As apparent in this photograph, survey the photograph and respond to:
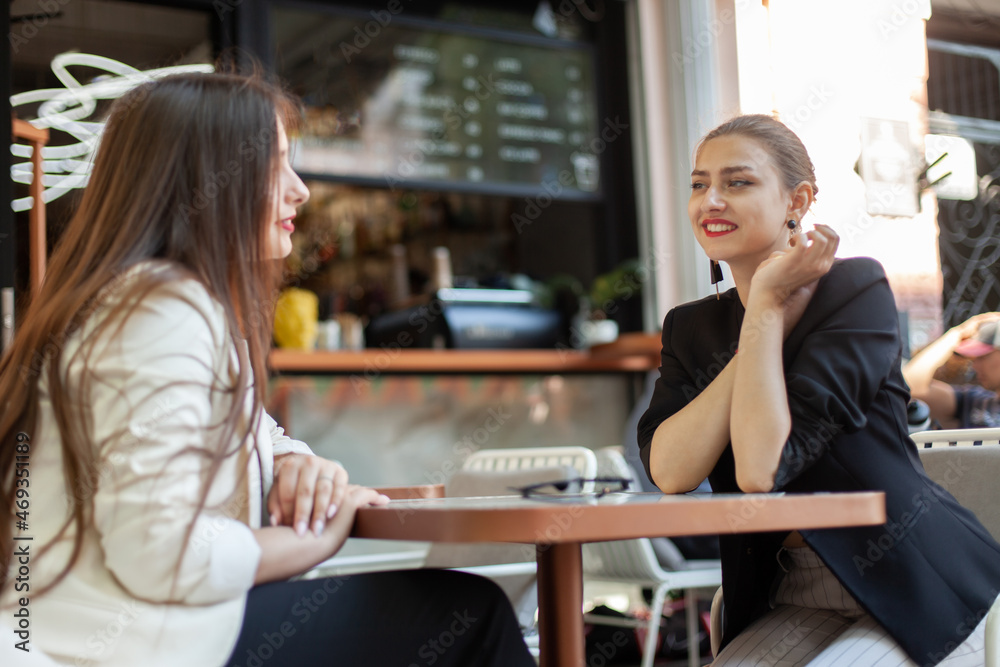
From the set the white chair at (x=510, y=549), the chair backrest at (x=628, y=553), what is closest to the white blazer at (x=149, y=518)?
the white chair at (x=510, y=549)

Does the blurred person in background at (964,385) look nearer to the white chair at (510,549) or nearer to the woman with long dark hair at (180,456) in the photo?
the white chair at (510,549)

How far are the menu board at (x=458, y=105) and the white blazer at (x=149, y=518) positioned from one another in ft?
12.0

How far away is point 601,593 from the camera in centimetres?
411

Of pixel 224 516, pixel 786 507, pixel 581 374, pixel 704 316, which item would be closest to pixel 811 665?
pixel 786 507

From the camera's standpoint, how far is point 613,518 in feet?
2.84

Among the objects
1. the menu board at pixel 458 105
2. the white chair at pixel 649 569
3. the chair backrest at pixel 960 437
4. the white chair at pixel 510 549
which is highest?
the menu board at pixel 458 105

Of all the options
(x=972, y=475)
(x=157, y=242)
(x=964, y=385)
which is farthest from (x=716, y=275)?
(x=964, y=385)

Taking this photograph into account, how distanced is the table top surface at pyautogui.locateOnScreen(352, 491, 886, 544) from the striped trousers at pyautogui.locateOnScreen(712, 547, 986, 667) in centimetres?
30

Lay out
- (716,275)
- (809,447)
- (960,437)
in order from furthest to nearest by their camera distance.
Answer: (960,437) < (716,275) < (809,447)

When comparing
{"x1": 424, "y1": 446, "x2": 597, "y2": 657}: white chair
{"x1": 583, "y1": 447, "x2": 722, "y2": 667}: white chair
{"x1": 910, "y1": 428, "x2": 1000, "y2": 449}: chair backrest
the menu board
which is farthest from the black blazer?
the menu board

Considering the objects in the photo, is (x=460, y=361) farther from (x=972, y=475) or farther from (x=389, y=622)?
(x=389, y=622)

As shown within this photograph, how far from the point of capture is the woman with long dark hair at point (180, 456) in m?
0.87

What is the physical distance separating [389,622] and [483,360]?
287 centimetres

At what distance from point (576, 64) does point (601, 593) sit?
2.57 metres
